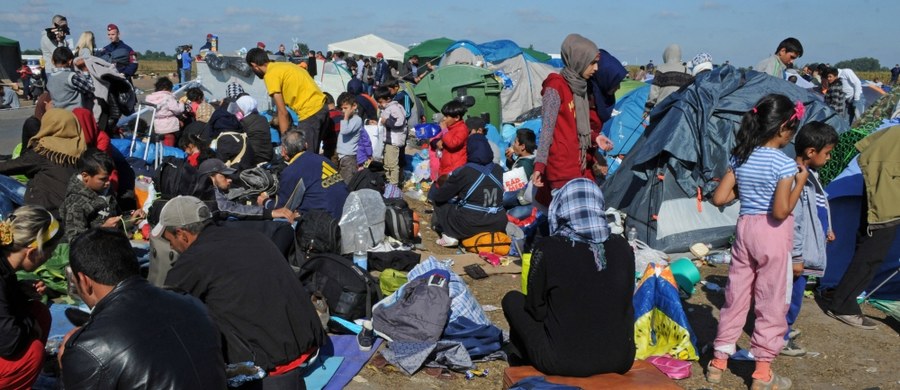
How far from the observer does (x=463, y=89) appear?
14289mm

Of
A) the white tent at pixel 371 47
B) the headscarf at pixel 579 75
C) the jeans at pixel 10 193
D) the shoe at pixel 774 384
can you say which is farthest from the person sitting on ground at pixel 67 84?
the white tent at pixel 371 47

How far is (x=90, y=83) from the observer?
8438mm

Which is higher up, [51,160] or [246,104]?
[246,104]

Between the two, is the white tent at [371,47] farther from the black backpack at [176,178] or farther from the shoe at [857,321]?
the shoe at [857,321]

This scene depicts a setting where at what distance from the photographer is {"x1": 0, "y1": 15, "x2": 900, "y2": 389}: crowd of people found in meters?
2.86

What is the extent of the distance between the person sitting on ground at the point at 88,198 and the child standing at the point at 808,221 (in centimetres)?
528

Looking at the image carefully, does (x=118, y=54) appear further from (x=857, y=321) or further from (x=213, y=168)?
(x=857, y=321)

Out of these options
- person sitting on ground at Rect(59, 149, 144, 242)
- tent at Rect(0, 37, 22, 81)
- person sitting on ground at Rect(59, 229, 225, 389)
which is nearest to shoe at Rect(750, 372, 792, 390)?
person sitting on ground at Rect(59, 229, 225, 389)

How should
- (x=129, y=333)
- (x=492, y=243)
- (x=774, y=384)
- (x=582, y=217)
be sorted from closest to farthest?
(x=129, y=333)
(x=582, y=217)
(x=774, y=384)
(x=492, y=243)

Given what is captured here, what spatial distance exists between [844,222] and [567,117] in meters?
3.08

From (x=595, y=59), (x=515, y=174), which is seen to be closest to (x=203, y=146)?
(x=515, y=174)

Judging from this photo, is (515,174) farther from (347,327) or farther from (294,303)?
(294,303)

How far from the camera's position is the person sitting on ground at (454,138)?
8766mm

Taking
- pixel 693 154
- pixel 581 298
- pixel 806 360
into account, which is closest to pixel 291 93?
pixel 693 154
